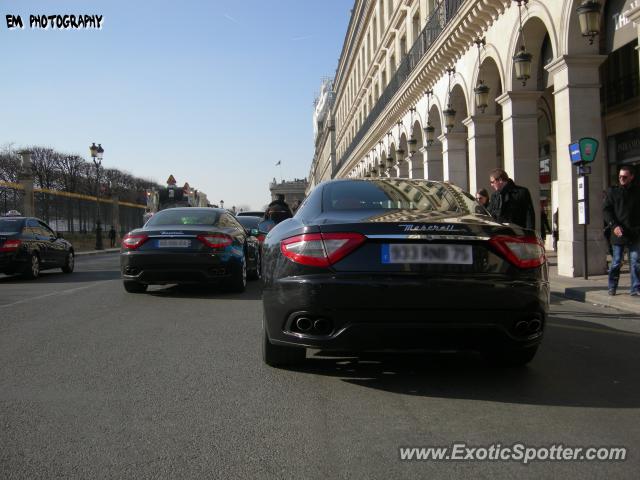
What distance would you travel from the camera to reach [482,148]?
706 inches

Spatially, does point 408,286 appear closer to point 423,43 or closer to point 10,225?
point 10,225

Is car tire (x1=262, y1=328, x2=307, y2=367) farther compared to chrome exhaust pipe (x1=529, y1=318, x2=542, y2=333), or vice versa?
car tire (x1=262, y1=328, x2=307, y2=367)

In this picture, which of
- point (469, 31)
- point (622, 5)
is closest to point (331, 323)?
point (622, 5)

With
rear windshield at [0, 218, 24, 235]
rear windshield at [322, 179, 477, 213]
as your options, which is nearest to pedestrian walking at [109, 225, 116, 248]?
rear windshield at [0, 218, 24, 235]

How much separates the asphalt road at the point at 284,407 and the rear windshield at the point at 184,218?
3.98 m

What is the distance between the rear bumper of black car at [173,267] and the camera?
9328 millimetres

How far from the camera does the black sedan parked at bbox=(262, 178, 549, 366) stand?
382 cm

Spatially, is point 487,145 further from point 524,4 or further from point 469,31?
point 524,4

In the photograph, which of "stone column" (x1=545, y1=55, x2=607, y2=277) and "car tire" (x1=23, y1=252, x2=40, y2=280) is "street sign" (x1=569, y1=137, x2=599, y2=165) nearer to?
"stone column" (x1=545, y1=55, x2=607, y2=277)

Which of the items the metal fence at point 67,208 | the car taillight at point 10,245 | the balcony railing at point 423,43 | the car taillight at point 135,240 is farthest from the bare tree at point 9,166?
the car taillight at point 135,240

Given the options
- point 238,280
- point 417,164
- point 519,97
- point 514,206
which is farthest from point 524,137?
point 417,164

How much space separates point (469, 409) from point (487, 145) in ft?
50.0

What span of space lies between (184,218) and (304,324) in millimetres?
6799

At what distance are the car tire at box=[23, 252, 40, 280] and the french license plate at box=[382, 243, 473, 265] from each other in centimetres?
1187
